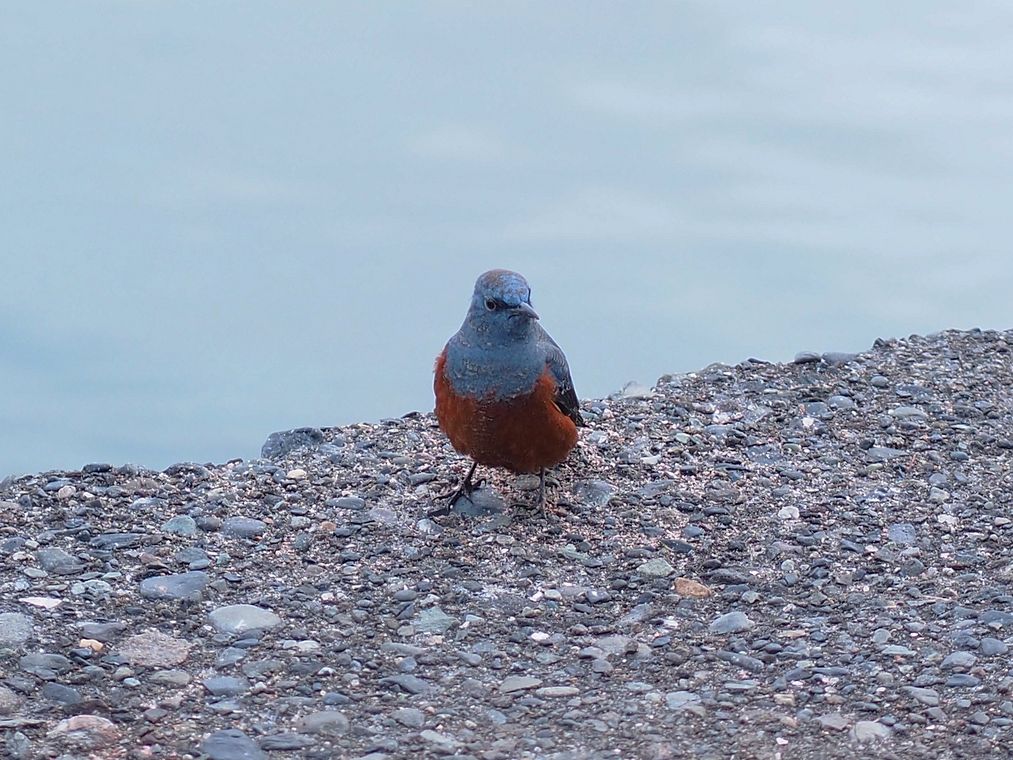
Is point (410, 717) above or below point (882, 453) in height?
below

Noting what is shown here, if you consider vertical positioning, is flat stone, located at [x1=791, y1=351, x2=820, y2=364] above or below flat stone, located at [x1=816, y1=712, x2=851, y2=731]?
above

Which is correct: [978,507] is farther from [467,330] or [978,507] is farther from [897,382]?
[467,330]

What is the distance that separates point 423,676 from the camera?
186 inches

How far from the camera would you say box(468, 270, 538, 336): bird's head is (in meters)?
5.82

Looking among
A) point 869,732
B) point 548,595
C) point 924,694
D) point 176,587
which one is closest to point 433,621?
point 548,595

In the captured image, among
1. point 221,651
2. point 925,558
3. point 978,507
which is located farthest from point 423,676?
point 978,507

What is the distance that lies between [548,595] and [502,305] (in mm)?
1212

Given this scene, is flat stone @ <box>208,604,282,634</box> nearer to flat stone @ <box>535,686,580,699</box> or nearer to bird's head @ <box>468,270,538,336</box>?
flat stone @ <box>535,686,580,699</box>

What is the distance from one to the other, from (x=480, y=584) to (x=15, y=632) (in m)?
1.68

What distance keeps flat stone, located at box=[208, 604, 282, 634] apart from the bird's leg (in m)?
1.13

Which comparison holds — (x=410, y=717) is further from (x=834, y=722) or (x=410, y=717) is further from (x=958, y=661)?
(x=958, y=661)

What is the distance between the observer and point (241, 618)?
504 cm

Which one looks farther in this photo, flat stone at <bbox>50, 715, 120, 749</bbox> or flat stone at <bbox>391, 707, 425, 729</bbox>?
flat stone at <bbox>391, 707, 425, 729</bbox>

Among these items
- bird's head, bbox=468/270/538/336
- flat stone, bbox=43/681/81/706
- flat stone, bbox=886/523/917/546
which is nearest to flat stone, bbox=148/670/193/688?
→ flat stone, bbox=43/681/81/706
